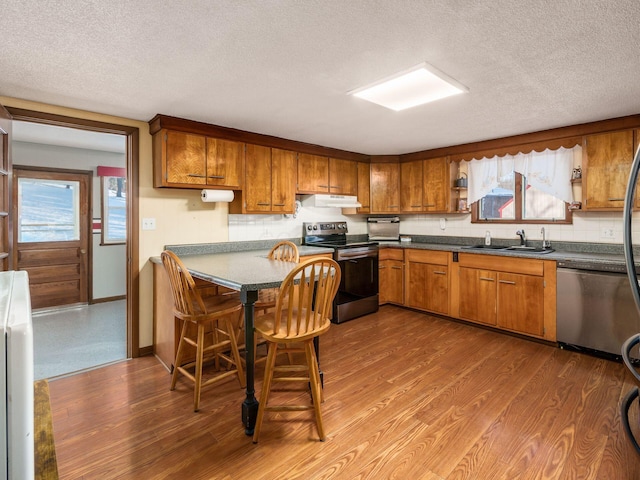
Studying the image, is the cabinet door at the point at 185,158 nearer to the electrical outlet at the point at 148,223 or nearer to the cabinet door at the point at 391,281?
the electrical outlet at the point at 148,223

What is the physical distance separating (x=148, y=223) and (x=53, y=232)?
102 inches

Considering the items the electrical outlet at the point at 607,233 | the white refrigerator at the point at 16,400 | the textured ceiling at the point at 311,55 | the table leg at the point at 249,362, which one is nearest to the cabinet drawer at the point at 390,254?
the textured ceiling at the point at 311,55

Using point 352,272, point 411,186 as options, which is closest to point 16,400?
point 352,272

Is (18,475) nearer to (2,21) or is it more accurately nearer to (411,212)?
(2,21)

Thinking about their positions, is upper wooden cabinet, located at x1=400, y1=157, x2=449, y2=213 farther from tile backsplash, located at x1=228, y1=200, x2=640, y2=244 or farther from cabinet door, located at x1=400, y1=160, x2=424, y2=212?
tile backsplash, located at x1=228, y1=200, x2=640, y2=244

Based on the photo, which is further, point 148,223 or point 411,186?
point 411,186

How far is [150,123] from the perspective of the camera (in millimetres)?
3098

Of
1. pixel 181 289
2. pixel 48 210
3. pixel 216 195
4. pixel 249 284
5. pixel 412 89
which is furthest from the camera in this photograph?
pixel 48 210

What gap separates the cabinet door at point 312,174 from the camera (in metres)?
4.05

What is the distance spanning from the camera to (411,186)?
15.4 ft

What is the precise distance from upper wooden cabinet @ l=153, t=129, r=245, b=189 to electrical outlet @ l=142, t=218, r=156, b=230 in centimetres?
33

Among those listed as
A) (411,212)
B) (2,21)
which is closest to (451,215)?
(411,212)

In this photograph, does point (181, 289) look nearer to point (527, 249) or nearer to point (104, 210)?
point (527, 249)

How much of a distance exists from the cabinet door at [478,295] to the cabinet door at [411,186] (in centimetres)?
116
